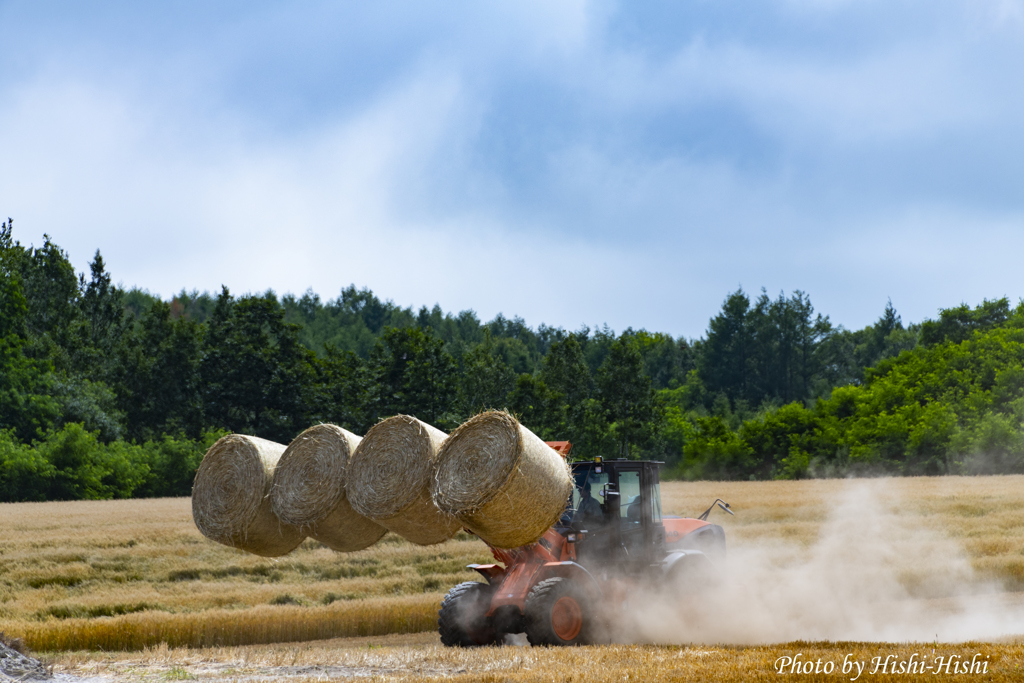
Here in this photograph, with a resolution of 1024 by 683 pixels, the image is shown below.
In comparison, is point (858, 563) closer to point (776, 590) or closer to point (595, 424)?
point (776, 590)

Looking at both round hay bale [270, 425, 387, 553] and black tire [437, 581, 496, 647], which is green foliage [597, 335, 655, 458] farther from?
round hay bale [270, 425, 387, 553]

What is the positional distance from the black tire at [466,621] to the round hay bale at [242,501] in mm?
2195

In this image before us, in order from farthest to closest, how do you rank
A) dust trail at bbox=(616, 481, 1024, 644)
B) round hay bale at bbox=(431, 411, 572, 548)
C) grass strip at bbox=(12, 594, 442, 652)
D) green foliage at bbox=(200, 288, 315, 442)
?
green foliage at bbox=(200, 288, 315, 442) → grass strip at bbox=(12, 594, 442, 652) → dust trail at bbox=(616, 481, 1024, 644) → round hay bale at bbox=(431, 411, 572, 548)

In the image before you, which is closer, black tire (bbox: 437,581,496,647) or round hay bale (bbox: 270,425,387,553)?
round hay bale (bbox: 270,425,387,553)

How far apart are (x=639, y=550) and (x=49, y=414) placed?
4601 centimetres

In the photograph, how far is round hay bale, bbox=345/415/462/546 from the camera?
35.6 feet

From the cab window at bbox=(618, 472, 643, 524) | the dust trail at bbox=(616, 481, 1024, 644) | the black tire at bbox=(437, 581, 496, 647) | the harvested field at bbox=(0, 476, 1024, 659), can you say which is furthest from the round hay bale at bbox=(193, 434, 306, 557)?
the dust trail at bbox=(616, 481, 1024, 644)

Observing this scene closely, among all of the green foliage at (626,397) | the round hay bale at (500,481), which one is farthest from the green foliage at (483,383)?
the round hay bale at (500,481)

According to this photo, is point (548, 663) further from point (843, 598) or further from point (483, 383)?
point (483, 383)

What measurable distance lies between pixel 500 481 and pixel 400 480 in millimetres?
1483

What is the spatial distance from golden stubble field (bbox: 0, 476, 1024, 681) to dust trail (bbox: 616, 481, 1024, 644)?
0.04 m

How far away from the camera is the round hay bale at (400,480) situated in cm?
1084

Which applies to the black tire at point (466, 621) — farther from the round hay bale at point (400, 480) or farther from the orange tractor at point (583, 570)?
the round hay bale at point (400, 480)

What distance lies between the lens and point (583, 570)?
11.7 meters
